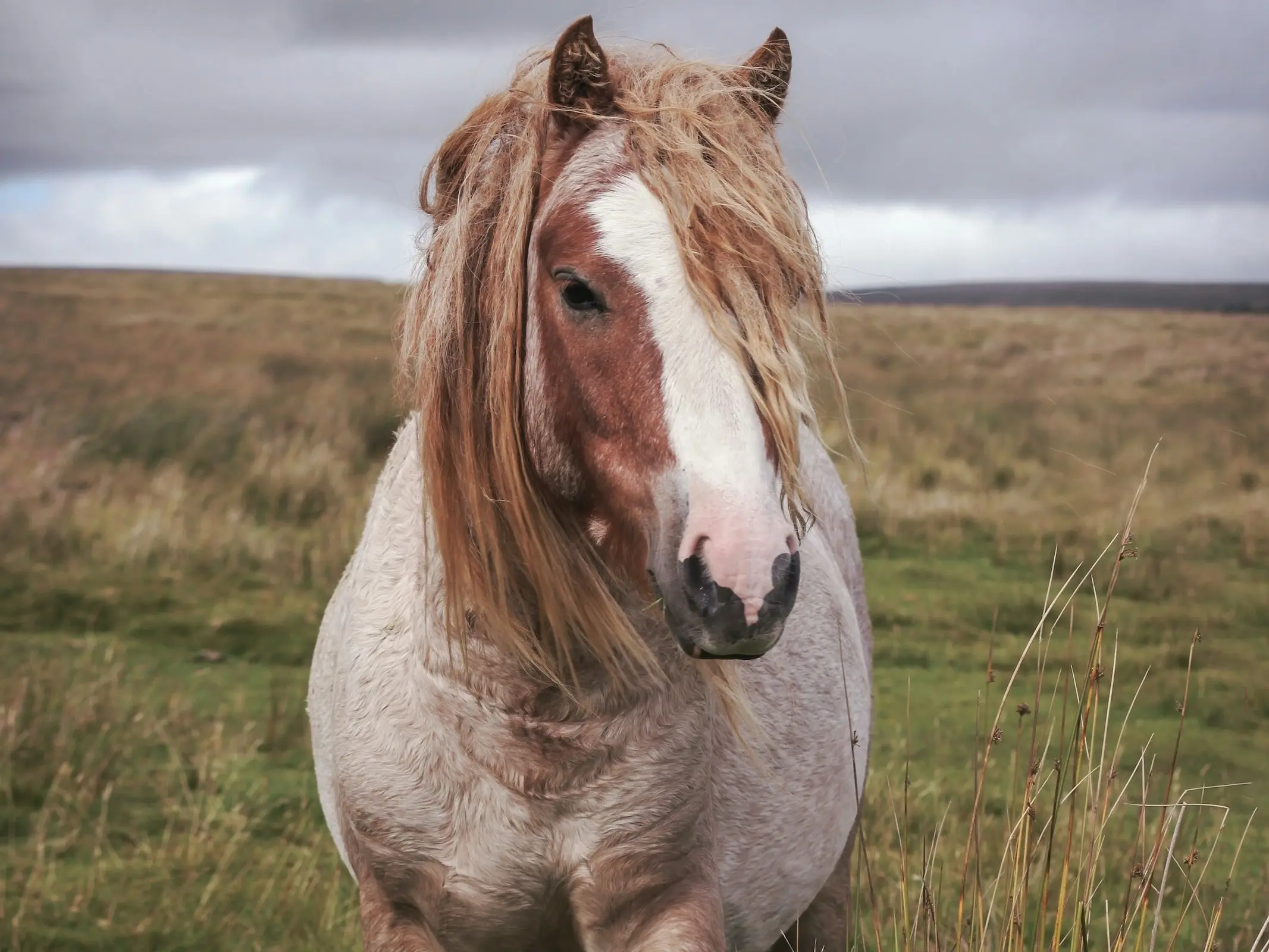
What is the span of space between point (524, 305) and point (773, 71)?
80cm

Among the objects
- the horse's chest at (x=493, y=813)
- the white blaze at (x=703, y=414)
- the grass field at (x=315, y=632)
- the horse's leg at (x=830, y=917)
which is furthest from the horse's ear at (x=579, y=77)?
the horse's leg at (x=830, y=917)

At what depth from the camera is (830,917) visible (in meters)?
4.17

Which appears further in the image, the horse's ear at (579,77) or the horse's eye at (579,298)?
the horse's ear at (579,77)

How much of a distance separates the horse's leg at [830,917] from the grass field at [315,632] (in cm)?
12

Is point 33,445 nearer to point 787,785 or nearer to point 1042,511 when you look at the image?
point 1042,511

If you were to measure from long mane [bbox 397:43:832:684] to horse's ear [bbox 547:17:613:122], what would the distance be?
41mm

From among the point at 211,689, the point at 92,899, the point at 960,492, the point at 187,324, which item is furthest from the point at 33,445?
the point at 187,324

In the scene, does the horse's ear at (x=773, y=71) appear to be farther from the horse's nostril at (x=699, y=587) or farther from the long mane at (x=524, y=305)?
the horse's nostril at (x=699, y=587)

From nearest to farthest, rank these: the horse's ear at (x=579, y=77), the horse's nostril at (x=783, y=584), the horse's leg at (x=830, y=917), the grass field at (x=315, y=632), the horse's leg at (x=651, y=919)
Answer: the horse's nostril at (x=783, y=584) → the horse's ear at (x=579, y=77) → the horse's leg at (x=651, y=919) → the horse's leg at (x=830, y=917) → the grass field at (x=315, y=632)

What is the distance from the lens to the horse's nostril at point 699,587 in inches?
80.7

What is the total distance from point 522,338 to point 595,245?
0.29 m

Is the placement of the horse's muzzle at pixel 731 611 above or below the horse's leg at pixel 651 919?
above

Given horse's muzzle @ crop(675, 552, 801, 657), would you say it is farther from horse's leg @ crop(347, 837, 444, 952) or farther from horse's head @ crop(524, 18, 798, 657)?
horse's leg @ crop(347, 837, 444, 952)

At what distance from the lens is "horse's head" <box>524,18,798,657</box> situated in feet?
6.74
